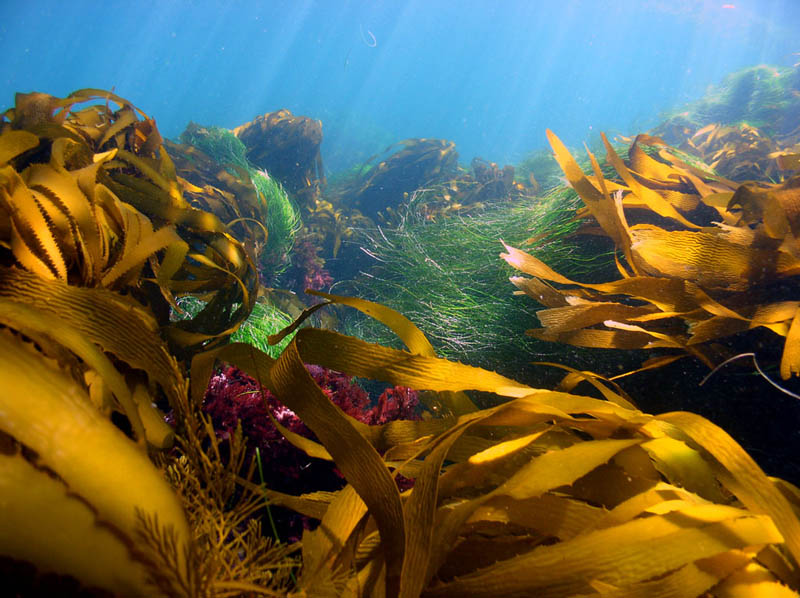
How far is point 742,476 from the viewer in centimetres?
71

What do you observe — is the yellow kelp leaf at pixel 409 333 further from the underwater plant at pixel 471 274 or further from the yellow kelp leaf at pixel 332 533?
the underwater plant at pixel 471 274

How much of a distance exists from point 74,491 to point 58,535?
0.04 m

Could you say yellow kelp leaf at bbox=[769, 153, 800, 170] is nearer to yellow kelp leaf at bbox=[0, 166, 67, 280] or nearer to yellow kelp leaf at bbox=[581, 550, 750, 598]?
yellow kelp leaf at bbox=[581, 550, 750, 598]

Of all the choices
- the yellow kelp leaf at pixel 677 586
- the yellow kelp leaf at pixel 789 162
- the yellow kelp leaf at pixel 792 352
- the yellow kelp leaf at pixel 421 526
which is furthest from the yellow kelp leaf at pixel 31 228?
the yellow kelp leaf at pixel 789 162

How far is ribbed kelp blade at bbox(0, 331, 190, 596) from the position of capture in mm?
396

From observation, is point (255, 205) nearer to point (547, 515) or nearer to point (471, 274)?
point (471, 274)

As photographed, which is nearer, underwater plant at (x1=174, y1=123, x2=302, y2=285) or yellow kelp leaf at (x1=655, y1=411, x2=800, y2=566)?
yellow kelp leaf at (x1=655, y1=411, x2=800, y2=566)

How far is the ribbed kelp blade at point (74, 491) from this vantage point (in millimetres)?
396

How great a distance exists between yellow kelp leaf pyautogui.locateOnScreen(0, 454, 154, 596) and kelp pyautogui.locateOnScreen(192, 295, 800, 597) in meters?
0.25

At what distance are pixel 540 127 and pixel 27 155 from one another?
3218 inches

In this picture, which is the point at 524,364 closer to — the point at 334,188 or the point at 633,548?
the point at 633,548

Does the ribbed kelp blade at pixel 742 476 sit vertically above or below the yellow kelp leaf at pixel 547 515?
above

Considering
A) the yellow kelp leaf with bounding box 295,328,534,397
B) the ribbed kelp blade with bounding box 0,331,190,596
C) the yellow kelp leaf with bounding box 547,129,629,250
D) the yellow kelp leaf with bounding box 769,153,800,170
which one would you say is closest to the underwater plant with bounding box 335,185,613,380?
the yellow kelp leaf with bounding box 547,129,629,250

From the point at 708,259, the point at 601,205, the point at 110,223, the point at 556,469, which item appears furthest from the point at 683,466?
the point at 110,223
